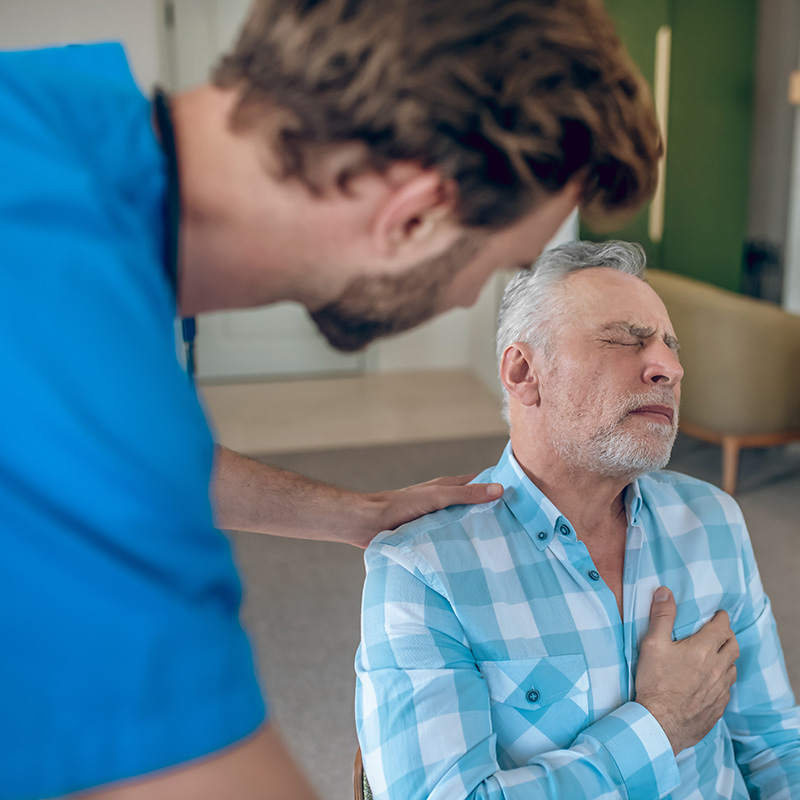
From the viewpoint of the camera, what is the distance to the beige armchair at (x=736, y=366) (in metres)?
3.55

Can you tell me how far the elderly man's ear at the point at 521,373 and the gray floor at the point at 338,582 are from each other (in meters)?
1.23

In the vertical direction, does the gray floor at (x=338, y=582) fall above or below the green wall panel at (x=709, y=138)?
below

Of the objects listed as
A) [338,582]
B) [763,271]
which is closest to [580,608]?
[338,582]

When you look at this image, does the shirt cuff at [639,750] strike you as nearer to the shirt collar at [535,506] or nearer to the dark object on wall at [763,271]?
the shirt collar at [535,506]

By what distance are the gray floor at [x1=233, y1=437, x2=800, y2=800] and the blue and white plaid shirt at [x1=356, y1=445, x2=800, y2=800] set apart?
3.73 feet

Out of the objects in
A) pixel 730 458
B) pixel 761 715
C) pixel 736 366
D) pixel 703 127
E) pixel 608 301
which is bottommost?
Result: pixel 730 458

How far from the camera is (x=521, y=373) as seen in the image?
4.64 feet

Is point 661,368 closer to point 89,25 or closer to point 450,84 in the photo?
point 450,84

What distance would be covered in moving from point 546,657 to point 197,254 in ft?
2.63

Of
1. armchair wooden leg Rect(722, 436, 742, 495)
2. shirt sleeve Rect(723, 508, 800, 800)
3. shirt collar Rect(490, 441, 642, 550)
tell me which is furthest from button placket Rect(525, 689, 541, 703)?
armchair wooden leg Rect(722, 436, 742, 495)

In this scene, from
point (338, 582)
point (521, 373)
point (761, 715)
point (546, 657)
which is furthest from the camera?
point (338, 582)

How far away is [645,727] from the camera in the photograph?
44.6 inches

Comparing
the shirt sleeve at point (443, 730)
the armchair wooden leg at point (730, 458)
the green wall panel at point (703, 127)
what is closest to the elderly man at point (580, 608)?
the shirt sleeve at point (443, 730)

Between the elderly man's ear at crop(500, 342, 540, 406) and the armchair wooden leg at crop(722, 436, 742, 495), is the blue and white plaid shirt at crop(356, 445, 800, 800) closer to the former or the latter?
the elderly man's ear at crop(500, 342, 540, 406)
